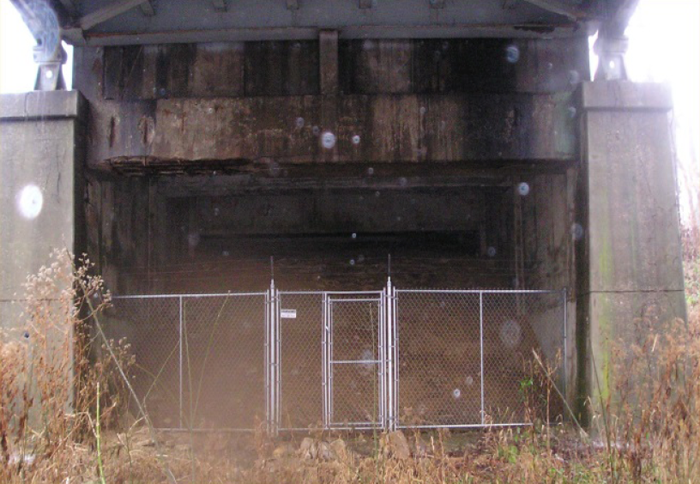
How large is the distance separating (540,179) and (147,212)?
680 cm

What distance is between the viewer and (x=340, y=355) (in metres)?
13.6

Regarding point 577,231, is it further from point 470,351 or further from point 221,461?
point 470,351

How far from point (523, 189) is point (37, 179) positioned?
775 centimetres

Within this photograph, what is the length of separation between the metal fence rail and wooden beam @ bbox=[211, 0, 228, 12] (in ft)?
12.2

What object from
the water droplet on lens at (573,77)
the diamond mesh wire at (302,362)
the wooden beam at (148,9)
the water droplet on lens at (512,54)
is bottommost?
the diamond mesh wire at (302,362)

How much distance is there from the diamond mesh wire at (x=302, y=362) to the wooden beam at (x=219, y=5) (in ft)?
13.7

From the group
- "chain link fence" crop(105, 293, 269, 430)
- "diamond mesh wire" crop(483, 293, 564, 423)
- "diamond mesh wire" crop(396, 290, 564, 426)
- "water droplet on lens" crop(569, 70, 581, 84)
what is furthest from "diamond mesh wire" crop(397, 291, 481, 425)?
"water droplet on lens" crop(569, 70, 581, 84)

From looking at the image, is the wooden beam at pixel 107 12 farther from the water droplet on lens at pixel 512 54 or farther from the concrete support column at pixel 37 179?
the water droplet on lens at pixel 512 54

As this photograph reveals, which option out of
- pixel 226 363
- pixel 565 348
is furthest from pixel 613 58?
pixel 226 363

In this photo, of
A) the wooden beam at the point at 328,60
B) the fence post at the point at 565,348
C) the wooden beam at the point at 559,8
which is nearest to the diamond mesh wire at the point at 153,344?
the wooden beam at the point at 328,60

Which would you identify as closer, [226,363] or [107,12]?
[107,12]

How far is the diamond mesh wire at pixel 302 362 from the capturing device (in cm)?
1092

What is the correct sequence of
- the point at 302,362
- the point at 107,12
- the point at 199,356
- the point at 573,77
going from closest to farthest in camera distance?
the point at 107,12
the point at 573,77
the point at 199,356
the point at 302,362

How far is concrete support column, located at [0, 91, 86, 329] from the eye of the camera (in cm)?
800
